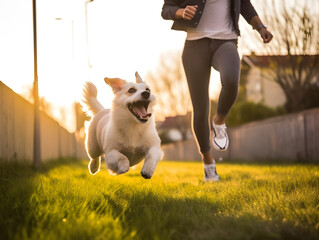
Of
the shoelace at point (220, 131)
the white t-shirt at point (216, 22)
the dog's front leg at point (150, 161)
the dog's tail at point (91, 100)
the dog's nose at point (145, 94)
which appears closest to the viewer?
the dog's front leg at point (150, 161)

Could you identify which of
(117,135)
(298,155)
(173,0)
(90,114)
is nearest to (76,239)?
(117,135)

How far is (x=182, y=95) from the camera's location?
4491 centimetres

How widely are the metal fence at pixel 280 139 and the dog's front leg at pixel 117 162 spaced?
8367 millimetres

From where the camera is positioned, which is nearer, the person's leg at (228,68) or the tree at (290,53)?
the person's leg at (228,68)

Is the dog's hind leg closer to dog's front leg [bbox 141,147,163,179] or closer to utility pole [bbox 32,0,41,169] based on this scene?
dog's front leg [bbox 141,147,163,179]

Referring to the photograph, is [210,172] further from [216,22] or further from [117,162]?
[216,22]

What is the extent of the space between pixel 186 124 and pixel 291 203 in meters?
49.4

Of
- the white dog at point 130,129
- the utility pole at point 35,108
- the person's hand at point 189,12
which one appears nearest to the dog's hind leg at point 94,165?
the white dog at point 130,129

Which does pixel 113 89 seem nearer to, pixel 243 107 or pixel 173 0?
pixel 173 0

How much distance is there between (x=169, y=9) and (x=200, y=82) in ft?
3.31

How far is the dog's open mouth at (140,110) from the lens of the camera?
4.93 meters

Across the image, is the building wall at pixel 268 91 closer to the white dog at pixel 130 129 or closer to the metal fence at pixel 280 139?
the metal fence at pixel 280 139

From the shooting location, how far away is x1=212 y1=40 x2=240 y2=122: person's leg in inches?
197

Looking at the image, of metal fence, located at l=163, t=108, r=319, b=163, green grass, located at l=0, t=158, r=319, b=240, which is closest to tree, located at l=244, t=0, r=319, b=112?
metal fence, located at l=163, t=108, r=319, b=163
